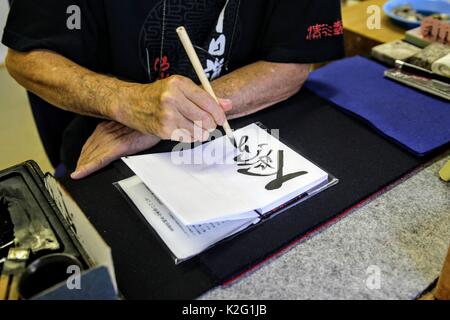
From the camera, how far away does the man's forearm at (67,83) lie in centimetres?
72

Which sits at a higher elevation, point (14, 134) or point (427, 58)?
point (427, 58)

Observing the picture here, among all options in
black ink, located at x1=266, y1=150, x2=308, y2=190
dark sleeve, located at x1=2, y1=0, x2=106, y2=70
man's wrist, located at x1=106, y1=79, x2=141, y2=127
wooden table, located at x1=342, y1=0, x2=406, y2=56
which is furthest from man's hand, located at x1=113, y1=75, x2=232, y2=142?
wooden table, located at x1=342, y1=0, x2=406, y2=56

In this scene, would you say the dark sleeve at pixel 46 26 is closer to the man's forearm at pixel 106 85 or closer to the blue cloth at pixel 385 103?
the man's forearm at pixel 106 85

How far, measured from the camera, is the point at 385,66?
99 cm

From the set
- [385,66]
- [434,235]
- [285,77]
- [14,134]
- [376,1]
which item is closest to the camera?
[434,235]

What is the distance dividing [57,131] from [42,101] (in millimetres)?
81

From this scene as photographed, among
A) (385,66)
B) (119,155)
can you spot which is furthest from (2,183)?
(385,66)

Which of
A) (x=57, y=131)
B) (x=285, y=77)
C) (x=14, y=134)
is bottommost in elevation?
(x=14, y=134)

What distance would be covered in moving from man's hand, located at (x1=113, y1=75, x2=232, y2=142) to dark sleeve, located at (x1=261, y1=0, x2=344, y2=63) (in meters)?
0.29

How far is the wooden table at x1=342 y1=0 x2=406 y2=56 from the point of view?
1.16 metres

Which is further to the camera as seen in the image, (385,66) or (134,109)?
(385,66)

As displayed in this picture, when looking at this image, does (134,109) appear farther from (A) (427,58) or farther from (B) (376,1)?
(B) (376,1)

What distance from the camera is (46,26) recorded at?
781mm
